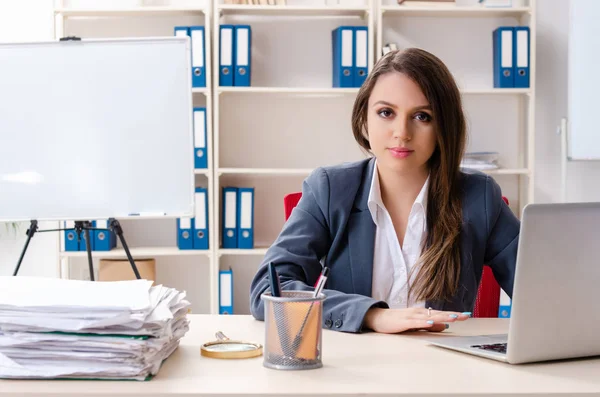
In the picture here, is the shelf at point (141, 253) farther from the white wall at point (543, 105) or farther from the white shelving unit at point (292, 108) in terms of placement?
the white wall at point (543, 105)

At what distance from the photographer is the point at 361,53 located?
357cm

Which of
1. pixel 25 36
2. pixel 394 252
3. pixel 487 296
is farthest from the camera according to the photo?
pixel 25 36

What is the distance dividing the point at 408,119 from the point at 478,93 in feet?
7.60

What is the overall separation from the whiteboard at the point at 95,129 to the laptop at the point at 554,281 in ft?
7.22

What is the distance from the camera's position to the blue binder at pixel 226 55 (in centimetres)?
353

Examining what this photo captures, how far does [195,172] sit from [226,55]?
1.90 ft

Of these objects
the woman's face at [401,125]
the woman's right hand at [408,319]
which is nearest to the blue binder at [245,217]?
the woman's face at [401,125]

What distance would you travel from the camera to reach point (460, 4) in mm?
3842

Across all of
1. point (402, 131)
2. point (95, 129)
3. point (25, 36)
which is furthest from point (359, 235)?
point (25, 36)

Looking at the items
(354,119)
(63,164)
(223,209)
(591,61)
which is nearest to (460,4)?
(591,61)

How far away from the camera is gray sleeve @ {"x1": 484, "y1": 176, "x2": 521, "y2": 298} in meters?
1.59

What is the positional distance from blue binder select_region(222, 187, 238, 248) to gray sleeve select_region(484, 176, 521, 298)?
6.87ft

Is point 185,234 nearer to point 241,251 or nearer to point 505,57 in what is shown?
point 241,251

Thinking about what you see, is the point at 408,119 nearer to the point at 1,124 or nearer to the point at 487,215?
the point at 487,215
